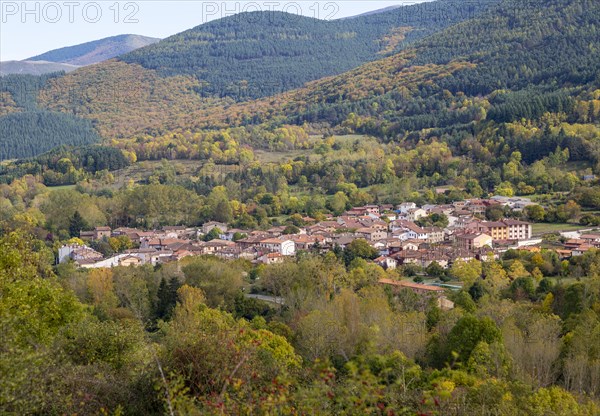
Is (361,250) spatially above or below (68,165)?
below

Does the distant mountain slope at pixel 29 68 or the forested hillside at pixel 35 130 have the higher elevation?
the distant mountain slope at pixel 29 68

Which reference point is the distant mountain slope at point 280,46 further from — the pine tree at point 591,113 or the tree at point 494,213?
the tree at point 494,213

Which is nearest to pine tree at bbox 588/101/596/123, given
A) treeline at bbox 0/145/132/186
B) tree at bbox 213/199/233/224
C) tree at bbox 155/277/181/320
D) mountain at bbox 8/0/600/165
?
mountain at bbox 8/0/600/165

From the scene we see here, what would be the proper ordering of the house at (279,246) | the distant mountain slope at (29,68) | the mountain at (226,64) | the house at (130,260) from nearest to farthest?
1. the house at (130,260)
2. the house at (279,246)
3. the mountain at (226,64)
4. the distant mountain slope at (29,68)

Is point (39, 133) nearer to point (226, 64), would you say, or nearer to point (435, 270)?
point (226, 64)

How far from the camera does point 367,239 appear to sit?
3881 cm

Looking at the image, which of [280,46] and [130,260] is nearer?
[130,260]

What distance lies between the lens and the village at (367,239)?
112 feet

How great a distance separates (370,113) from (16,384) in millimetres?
75675

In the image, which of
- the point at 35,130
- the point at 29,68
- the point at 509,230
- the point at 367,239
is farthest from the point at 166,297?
the point at 29,68

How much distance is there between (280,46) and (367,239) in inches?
4376

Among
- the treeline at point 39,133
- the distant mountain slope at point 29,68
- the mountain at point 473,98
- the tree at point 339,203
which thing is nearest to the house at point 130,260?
the tree at point 339,203

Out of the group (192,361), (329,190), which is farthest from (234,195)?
(192,361)

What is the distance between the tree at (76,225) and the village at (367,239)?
813 mm
